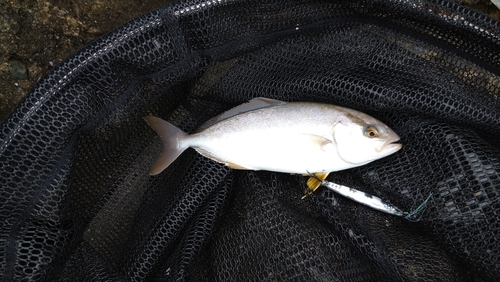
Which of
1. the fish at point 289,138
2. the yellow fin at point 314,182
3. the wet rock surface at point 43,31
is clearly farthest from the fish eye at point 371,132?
the wet rock surface at point 43,31

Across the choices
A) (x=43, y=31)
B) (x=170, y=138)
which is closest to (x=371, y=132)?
(x=170, y=138)

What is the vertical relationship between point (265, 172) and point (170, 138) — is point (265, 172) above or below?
below

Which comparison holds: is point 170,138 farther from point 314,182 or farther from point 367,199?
point 367,199

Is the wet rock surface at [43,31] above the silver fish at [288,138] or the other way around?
above

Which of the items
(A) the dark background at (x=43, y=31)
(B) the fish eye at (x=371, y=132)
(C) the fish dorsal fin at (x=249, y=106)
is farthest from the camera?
(A) the dark background at (x=43, y=31)

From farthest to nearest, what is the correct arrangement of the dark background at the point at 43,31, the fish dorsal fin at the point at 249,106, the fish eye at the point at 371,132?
the dark background at the point at 43,31 < the fish dorsal fin at the point at 249,106 < the fish eye at the point at 371,132

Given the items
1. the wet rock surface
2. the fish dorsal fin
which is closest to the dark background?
the wet rock surface

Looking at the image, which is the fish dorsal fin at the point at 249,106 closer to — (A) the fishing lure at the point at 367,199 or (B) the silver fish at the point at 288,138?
(B) the silver fish at the point at 288,138
